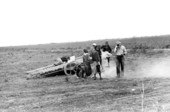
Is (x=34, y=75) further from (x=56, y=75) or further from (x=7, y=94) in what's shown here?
(x=7, y=94)

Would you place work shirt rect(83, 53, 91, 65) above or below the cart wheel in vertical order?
above

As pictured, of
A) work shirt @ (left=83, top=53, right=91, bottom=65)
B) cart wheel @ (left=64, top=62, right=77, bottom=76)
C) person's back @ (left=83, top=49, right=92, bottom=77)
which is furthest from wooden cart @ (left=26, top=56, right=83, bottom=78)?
work shirt @ (left=83, top=53, right=91, bottom=65)

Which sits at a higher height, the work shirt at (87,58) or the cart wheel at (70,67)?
the work shirt at (87,58)

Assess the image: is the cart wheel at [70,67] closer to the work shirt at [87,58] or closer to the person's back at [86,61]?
the person's back at [86,61]

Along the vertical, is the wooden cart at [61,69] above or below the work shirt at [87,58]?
below

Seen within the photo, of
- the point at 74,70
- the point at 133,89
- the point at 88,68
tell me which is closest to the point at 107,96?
the point at 133,89

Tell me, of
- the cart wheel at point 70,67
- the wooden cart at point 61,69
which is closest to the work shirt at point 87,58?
the wooden cart at point 61,69

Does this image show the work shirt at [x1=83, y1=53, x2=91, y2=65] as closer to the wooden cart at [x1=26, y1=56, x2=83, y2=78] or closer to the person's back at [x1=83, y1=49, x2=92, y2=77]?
the person's back at [x1=83, y1=49, x2=92, y2=77]

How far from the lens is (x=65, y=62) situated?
18609 mm

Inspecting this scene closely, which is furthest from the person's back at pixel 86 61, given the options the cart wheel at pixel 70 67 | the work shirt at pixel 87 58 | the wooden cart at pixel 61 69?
the cart wheel at pixel 70 67

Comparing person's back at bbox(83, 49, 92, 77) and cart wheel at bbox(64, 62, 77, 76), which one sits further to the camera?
cart wheel at bbox(64, 62, 77, 76)

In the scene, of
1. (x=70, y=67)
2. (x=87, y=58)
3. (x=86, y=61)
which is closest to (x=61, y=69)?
(x=70, y=67)

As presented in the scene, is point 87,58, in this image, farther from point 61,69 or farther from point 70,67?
point 61,69

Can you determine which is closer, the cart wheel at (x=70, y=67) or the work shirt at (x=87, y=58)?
the work shirt at (x=87, y=58)
